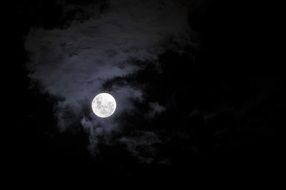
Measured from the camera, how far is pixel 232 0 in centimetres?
610

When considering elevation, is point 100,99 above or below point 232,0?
below

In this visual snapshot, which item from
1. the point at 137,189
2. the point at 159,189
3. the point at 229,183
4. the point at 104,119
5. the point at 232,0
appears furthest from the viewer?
the point at 137,189

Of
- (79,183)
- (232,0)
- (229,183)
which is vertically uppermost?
(232,0)

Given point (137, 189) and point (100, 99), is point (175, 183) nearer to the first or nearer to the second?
point (137, 189)

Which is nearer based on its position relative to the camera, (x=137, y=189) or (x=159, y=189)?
(x=159, y=189)

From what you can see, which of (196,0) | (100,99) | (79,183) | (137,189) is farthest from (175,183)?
(196,0)

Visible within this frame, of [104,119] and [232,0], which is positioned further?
[104,119]

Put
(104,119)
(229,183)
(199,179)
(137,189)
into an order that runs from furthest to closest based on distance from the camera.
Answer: (137,189) < (199,179) < (229,183) < (104,119)

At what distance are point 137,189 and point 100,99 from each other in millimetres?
7388

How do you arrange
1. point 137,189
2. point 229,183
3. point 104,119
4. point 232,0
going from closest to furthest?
point 232,0, point 104,119, point 229,183, point 137,189

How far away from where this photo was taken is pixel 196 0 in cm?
621

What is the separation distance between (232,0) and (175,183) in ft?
28.6

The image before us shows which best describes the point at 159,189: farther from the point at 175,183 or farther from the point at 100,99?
the point at 100,99

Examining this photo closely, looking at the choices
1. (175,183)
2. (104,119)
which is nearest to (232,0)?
(104,119)
